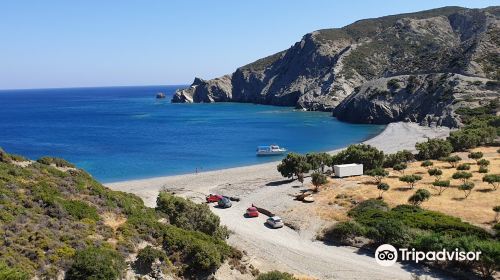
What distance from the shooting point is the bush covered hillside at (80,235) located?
736 inches

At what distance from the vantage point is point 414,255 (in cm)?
2748

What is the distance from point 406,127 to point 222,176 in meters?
61.2

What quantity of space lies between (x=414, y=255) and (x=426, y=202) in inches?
524

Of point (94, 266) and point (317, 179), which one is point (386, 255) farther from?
point (317, 179)

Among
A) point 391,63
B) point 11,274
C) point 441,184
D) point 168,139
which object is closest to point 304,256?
point 11,274

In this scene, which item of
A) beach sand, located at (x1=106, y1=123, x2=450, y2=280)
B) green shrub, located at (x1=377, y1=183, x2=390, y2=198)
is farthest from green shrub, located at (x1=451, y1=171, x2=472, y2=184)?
beach sand, located at (x1=106, y1=123, x2=450, y2=280)

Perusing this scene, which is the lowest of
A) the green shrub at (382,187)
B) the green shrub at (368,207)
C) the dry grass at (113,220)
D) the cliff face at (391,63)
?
the green shrub at (368,207)

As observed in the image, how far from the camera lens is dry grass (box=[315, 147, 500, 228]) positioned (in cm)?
3603

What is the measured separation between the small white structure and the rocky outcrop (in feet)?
174

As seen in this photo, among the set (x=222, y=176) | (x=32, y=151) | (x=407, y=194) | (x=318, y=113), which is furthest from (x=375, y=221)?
(x=318, y=113)

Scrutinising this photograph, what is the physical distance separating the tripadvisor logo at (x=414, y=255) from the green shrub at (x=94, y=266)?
1651 centimetres

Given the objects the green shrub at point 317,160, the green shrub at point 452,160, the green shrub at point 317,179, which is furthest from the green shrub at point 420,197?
the green shrub at point 452,160

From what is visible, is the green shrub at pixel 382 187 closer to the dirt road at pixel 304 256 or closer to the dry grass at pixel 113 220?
the dirt road at pixel 304 256

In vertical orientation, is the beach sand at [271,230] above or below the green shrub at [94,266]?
below
